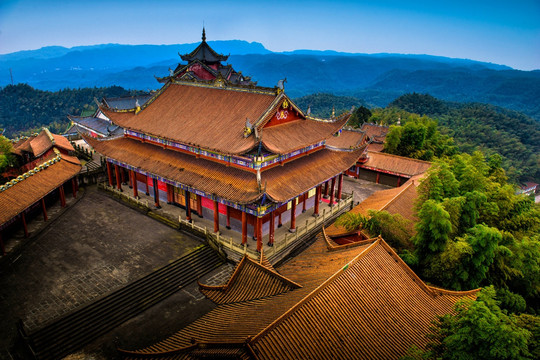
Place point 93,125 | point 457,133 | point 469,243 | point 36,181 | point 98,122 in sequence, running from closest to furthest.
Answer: point 469,243 < point 36,181 < point 93,125 < point 98,122 < point 457,133

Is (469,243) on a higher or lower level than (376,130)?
higher

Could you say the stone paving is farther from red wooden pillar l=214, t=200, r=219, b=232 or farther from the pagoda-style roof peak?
the pagoda-style roof peak

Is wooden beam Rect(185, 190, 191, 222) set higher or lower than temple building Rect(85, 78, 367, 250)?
lower

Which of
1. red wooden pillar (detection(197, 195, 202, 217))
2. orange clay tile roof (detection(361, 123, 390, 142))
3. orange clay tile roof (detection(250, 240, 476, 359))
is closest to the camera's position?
orange clay tile roof (detection(250, 240, 476, 359))

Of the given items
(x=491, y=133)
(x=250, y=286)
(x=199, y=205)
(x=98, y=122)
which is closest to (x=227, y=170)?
(x=199, y=205)

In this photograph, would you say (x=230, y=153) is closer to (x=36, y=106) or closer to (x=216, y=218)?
(x=216, y=218)

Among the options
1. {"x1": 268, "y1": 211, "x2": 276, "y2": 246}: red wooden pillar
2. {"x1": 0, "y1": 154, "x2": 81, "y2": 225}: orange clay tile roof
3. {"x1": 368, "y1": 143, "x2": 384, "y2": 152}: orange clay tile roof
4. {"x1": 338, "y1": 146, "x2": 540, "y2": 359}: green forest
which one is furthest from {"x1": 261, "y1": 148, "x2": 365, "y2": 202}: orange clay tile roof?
{"x1": 368, "y1": 143, "x2": 384, "y2": 152}: orange clay tile roof

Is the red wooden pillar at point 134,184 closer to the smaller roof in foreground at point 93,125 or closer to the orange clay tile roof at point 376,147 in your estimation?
the smaller roof in foreground at point 93,125
